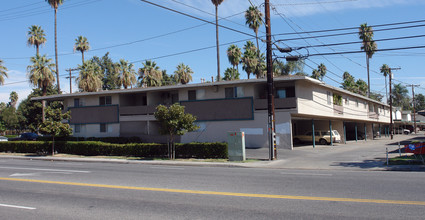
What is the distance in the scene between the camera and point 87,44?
61.2 m

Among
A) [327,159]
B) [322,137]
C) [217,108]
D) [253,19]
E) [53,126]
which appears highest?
[253,19]

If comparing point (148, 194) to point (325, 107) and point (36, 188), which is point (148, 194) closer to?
point (36, 188)

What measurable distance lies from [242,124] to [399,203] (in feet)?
74.6

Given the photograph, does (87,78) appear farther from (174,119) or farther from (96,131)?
(174,119)

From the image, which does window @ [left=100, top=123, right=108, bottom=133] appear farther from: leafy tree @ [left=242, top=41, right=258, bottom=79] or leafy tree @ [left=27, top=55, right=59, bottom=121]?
leafy tree @ [left=242, top=41, right=258, bottom=79]

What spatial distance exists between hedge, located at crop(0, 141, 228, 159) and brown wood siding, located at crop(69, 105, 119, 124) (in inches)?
270

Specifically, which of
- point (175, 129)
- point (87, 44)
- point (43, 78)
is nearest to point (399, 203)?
point (175, 129)

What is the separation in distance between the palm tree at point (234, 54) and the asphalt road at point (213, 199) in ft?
140

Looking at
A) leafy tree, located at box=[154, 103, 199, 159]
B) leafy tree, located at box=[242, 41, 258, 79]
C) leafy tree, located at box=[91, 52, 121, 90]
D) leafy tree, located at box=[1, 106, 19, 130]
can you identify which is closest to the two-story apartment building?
leafy tree, located at box=[154, 103, 199, 159]

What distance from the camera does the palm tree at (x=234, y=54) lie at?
54.2 m

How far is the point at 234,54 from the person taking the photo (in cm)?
5416

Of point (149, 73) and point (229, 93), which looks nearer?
point (229, 93)

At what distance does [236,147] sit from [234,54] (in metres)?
33.4

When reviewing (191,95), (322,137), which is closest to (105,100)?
(191,95)
